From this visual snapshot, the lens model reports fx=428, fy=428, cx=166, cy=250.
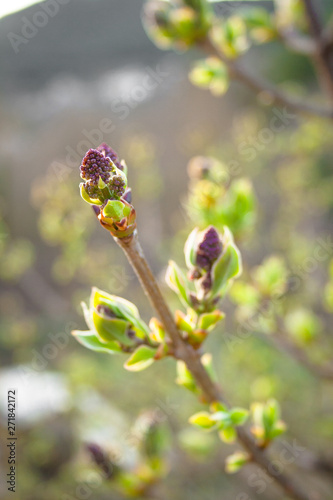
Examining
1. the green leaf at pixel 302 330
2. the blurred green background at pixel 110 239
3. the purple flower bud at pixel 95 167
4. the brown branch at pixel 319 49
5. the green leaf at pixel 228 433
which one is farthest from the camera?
the blurred green background at pixel 110 239

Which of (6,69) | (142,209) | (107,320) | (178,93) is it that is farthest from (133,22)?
(107,320)

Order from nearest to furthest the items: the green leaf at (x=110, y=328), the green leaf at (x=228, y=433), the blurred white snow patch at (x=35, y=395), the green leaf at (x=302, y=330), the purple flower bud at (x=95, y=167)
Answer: the purple flower bud at (x=95, y=167) → the green leaf at (x=110, y=328) → the green leaf at (x=228, y=433) → the green leaf at (x=302, y=330) → the blurred white snow patch at (x=35, y=395)

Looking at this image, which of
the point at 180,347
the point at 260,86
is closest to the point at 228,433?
the point at 180,347

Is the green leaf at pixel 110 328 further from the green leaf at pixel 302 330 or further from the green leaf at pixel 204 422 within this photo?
the green leaf at pixel 302 330

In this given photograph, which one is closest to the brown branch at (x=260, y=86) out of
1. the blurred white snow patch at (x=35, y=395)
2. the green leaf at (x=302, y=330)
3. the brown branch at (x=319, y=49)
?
the brown branch at (x=319, y=49)

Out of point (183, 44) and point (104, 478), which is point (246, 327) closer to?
point (104, 478)

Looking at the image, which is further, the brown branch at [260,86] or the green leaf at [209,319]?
the brown branch at [260,86]

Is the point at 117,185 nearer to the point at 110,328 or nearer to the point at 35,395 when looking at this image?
the point at 110,328

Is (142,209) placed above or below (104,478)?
above
